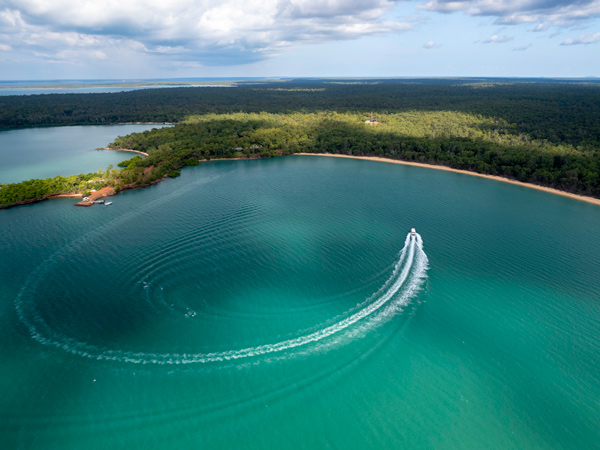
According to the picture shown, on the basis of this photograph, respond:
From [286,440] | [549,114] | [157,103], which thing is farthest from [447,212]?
[157,103]

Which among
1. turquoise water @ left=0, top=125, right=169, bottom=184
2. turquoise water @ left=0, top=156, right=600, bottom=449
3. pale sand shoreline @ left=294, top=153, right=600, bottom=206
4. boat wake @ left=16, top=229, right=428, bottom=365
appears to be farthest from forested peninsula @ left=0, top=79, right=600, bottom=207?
boat wake @ left=16, top=229, right=428, bottom=365

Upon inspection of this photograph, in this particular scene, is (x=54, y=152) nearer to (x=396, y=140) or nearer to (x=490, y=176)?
(x=396, y=140)

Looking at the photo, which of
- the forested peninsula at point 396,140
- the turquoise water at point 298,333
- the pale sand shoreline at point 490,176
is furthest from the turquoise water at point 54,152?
the pale sand shoreline at point 490,176

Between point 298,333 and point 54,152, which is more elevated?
point 298,333

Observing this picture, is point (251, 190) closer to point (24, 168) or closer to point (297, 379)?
point (297, 379)

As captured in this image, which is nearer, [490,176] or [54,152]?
[490,176]

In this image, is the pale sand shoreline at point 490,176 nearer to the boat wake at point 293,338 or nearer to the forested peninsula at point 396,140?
the forested peninsula at point 396,140

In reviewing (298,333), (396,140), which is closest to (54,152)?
(396,140)
